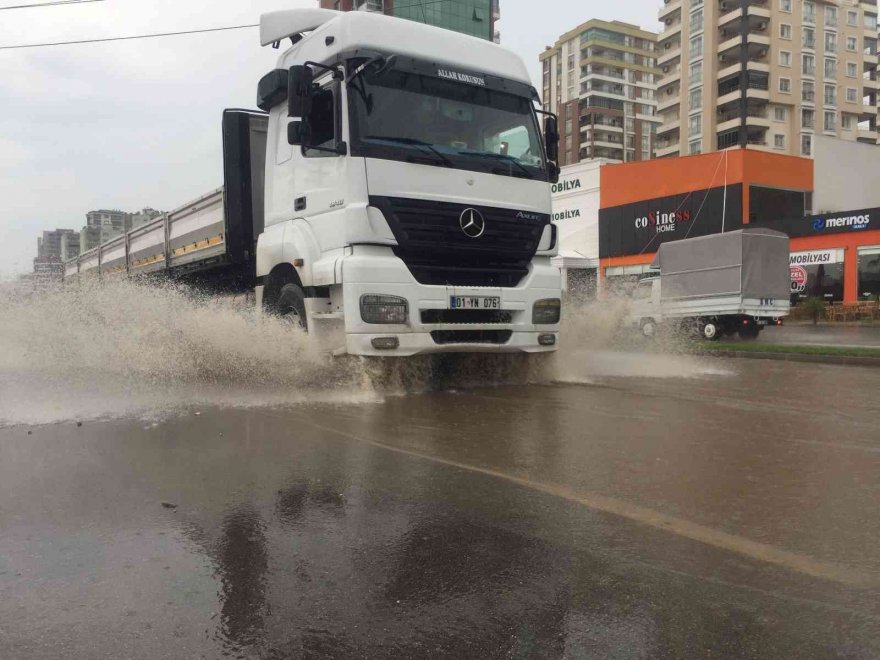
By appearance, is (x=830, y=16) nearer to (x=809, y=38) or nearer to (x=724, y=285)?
(x=809, y=38)

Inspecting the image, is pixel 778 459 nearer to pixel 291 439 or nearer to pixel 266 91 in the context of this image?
pixel 291 439

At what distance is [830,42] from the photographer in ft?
234

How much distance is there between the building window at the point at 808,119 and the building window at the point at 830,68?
453cm

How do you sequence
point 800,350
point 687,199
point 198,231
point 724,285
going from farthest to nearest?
point 687,199
point 724,285
point 800,350
point 198,231

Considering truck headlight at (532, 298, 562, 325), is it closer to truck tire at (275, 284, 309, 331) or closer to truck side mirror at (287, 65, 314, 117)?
truck tire at (275, 284, 309, 331)

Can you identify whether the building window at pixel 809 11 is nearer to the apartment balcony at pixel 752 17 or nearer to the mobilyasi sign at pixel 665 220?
the apartment balcony at pixel 752 17

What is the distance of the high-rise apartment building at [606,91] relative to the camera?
100 meters

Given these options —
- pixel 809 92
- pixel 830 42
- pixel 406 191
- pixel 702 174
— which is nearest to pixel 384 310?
pixel 406 191

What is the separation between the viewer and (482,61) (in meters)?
7.57

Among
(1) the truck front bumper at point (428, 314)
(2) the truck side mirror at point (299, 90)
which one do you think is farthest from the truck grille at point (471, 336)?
(2) the truck side mirror at point (299, 90)

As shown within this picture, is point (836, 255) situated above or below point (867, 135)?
below

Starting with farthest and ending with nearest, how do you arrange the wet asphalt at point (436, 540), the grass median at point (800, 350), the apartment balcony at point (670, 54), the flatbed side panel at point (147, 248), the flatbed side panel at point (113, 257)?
the apartment balcony at point (670, 54), the grass median at point (800, 350), the flatbed side panel at point (113, 257), the flatbed side panel at point (147, 248), the wet asphalt at point (436, 540)

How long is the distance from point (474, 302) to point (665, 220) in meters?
31.6

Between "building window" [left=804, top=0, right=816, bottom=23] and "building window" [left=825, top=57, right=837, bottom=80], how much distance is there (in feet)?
14.3
